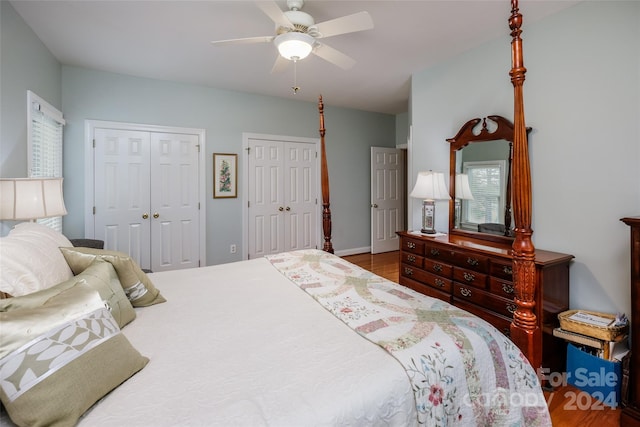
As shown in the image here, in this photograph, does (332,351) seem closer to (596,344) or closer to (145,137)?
(596,344)

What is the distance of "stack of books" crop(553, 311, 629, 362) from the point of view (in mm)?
1893

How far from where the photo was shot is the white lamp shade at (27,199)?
5.86 ft

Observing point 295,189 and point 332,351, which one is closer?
point 332,351

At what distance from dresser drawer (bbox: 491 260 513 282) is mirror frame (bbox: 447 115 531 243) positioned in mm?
469

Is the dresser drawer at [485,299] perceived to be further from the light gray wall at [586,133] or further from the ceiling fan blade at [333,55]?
the ceiling fan blade at [333,55]

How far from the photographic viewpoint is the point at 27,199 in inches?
72.5

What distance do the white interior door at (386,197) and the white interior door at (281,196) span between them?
3.72 feet

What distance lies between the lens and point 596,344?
6.33ft

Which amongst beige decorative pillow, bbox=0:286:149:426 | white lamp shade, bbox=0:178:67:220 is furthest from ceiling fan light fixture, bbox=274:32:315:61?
beige decorative pillow, bbox=0:286:149:426

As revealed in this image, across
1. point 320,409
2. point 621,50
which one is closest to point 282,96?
point 621,50

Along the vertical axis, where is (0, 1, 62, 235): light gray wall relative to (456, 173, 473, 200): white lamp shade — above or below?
above

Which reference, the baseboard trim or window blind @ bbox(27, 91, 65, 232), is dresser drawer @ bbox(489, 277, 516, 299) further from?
window blind @ bbox(27, 91, 65, 232)

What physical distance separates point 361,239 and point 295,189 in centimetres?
157

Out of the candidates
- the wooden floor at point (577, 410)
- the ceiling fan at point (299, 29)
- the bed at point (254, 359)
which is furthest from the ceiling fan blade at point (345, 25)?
the wooden floor at point (577, 410)
